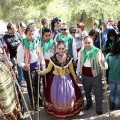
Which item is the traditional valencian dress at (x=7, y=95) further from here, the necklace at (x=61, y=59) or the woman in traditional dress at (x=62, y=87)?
the necklace at (x=61, y=59)

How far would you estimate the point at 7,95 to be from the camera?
11.8 feet

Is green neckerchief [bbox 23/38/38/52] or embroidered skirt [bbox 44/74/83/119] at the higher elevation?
green neckerchief [bbox 23/38/38/52]

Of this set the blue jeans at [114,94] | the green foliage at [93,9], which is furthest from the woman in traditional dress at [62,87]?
the green foliage at [93,9]

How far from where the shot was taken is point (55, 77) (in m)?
5.02

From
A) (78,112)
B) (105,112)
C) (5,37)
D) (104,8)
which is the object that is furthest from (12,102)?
(104,8)

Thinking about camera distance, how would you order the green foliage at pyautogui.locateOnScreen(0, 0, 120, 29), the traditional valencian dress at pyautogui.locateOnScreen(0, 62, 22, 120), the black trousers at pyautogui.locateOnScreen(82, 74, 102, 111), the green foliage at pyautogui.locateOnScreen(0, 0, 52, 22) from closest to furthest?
1. the traditional valencian dress at pyautogui.locateOnScreen(0, 62, 22, 120)
2. the black trousers at pyautogui.locateOnScreen(82, 74, 102, 111)
3. the green foliage at pyautogui.locateOnScreen(0, 0, 52, 22)
4. the green foliage at pyautogui.locateOnScreen(0, 0, 120, 29)

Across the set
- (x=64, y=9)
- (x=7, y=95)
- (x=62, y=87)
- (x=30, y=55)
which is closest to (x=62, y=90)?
(x=62, y=87)

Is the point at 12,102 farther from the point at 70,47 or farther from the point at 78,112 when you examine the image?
the point at 70,47

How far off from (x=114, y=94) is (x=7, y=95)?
2.56 metres

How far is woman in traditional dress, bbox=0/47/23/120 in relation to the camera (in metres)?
3.54

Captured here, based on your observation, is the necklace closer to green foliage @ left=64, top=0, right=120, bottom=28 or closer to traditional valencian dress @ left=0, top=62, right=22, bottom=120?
traditional valencian dress @ left=0, top=62, right=22, bottom=120

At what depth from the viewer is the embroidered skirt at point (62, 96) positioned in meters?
4.93

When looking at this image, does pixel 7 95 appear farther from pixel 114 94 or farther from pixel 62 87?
pixel 114 94

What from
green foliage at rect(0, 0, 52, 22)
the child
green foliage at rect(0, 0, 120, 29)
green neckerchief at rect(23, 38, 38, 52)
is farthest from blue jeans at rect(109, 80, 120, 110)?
green foliage at rect(0, 0, 52, 22)
